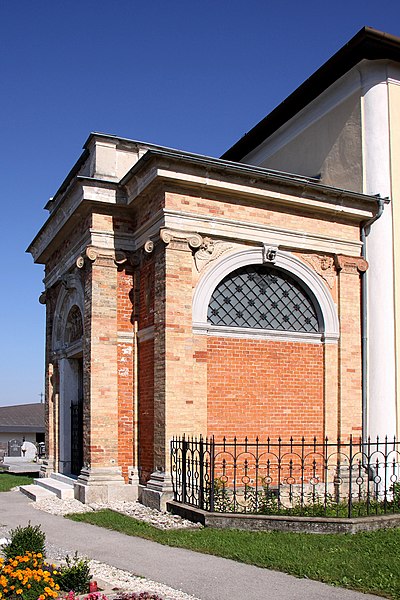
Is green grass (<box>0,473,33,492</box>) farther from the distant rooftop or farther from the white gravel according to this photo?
the distant rooftop

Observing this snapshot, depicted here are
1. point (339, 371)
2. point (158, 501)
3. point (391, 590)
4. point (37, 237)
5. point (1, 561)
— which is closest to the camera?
point (1, 561)

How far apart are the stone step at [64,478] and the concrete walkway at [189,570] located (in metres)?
3.58

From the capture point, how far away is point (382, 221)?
1321cm

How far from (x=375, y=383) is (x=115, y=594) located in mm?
7964

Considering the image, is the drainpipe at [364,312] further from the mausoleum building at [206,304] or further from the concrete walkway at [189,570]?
the concrete walkway at [189,570]

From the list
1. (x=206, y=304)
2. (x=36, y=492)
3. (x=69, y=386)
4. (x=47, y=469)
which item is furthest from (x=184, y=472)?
(x=47, y=469)

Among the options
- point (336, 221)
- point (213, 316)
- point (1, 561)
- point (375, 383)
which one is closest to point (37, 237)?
point (213, 316)

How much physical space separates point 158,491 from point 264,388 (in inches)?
106

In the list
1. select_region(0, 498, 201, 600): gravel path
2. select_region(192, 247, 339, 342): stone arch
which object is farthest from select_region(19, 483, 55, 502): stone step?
select_region(192, 247, 339, 342): stone arch

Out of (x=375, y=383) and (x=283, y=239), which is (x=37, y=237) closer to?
(x=283, y=239)

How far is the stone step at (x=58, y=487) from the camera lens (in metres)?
12.3

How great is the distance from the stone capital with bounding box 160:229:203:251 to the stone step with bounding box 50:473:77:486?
202 inches

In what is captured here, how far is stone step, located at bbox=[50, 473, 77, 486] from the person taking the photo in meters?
13.2

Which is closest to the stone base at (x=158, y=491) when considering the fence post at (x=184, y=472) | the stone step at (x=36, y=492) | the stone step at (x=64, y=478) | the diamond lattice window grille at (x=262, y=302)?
the fence post at (x=184, y=472)
